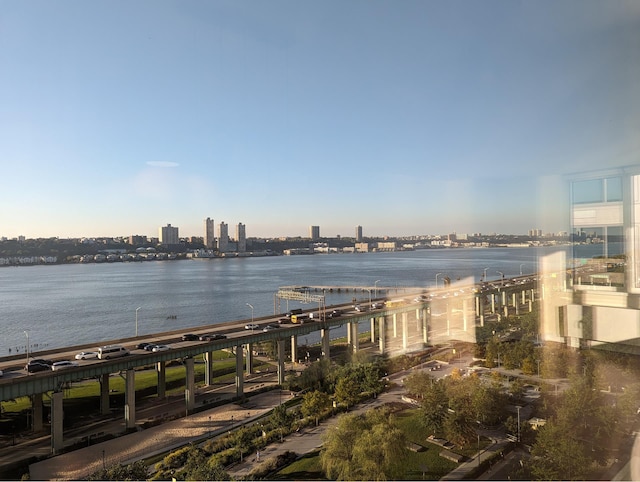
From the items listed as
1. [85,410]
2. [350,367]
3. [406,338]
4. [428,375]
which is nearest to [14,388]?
[85,410]

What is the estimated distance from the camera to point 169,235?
3122cm

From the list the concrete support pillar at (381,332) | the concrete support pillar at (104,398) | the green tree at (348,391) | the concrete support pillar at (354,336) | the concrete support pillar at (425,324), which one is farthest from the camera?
the concrete support pillar at (354,336)

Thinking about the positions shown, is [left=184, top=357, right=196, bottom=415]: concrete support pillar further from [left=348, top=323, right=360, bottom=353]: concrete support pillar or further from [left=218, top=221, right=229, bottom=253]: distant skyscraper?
[left=218, top=221, right=229, bottom=253]: distant skyscraper

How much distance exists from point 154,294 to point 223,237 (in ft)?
31.9

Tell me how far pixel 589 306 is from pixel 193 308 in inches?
615

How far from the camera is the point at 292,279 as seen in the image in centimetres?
2486

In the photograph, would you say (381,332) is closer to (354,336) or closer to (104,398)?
(354,336)

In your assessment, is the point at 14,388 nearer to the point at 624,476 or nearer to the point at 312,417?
the point at 312,417

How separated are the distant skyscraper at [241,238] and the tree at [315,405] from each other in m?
21.5

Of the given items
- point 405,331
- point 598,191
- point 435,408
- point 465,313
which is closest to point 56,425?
point 435,408

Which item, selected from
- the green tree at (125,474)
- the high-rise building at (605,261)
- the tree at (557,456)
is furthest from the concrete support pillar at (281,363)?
the high-rise building at (605,261)

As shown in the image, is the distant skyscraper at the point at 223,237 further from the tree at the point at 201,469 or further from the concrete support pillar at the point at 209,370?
the tree at the point at 201,469

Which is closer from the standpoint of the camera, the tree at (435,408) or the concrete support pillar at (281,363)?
the tree at (435,408)

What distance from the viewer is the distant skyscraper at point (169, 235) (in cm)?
2981
